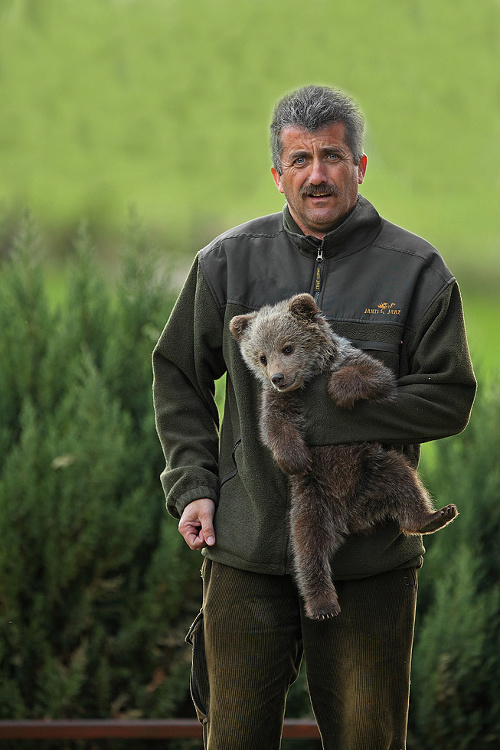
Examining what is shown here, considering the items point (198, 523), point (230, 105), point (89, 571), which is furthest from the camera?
point (230, 105)

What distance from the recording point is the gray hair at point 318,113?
2.25 m

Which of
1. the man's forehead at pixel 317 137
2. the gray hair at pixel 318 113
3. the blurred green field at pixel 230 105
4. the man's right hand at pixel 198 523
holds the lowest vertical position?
the man's right hand at pixel 198 523

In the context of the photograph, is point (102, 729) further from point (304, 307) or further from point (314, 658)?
point (304, 307)

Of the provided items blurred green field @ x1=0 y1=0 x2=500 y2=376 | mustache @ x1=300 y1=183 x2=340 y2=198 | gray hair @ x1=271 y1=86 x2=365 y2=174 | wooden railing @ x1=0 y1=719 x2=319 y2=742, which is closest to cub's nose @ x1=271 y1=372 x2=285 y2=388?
mustache @ x1=300 y1=183 x2=340 y2=198

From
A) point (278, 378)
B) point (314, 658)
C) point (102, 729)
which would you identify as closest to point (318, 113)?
point (278, 378)

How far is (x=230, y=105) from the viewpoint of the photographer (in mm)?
5809

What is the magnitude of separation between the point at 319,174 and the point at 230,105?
12.6ft

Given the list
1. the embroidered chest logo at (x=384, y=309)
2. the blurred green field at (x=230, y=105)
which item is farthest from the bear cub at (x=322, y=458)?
the blurred green field at (x=230, y=105)

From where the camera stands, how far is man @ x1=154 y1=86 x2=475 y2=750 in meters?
2.25

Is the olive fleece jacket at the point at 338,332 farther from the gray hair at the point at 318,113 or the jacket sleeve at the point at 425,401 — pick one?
the gray hair at the point at 318,113

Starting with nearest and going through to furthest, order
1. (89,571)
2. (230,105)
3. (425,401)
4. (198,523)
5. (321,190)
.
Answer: (425,401) < (321,190) < (198,523) < (89,571) < (230,105)

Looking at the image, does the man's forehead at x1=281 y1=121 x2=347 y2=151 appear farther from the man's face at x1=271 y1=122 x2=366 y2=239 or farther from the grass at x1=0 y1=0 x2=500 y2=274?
the grass at x1=0 y1=0 x2=500 y2=274

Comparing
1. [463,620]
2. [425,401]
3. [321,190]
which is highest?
[321,190]

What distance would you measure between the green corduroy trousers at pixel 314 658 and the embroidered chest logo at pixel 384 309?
30.3 inches
